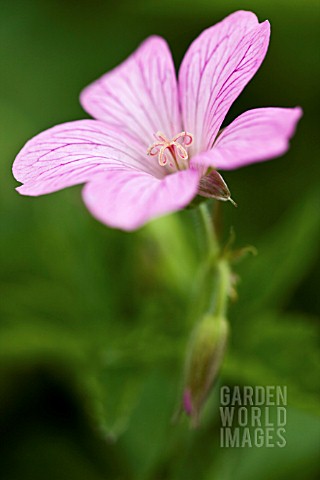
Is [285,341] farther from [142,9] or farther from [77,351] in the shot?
[142,9]

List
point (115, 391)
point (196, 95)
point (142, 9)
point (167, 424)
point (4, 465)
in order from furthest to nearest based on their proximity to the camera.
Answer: point (142, 9)
point (4, 465)
point (167, 424)
point (115, 391)
point (196, 95)

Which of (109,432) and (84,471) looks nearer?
(109,432)

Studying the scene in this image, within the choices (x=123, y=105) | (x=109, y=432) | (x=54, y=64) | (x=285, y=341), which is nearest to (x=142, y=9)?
(x=54, y=64)

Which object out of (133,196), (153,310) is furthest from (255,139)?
(153,310)

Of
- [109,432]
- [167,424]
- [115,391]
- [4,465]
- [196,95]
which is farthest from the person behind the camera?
[4,465]

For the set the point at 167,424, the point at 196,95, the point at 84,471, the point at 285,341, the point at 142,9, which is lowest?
the point at 84,471

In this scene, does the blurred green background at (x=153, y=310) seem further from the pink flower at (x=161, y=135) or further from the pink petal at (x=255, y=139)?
the pink petal at (x=255, y=139)
